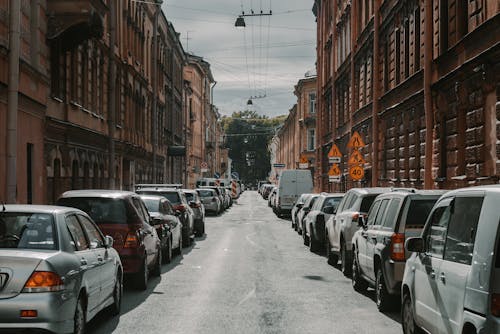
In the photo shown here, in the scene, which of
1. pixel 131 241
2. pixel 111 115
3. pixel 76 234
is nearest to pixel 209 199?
pixel 111 115

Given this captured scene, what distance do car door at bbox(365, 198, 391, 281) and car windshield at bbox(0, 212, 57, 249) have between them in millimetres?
4994

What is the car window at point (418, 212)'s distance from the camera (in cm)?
1045

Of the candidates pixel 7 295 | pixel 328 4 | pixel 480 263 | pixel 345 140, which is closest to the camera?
pixel 480 263

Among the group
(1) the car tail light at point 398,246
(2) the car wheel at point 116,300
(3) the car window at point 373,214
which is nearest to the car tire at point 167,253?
(3) the car window at point 373,214

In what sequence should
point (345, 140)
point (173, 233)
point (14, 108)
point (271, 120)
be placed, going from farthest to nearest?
point (271, 120)
point (345, 140)
point (173, 233)
point (14, 108)

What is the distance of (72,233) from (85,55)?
20691mm

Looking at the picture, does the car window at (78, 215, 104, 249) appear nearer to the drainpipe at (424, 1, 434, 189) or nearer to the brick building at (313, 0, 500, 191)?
the brick building at (313, 0, 500, 191)

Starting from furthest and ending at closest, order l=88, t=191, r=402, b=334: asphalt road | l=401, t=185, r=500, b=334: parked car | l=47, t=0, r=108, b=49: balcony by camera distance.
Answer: l=47, t=0, r=108, b=49: balcony
l=88, t=191, r=402, b=334: asphalt road
l=401, t=185, r=500, b=334: parked car

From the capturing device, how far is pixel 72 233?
834cm

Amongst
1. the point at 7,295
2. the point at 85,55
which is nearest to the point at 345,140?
the point at 85,55

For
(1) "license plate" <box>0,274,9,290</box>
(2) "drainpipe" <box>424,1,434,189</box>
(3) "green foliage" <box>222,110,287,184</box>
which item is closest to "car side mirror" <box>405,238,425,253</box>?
(1) "license plate" <box>0,274,9,290</box>

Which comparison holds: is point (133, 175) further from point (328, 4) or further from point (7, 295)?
point (7, 295)

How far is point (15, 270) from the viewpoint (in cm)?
713

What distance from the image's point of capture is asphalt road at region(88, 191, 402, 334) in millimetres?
9477
